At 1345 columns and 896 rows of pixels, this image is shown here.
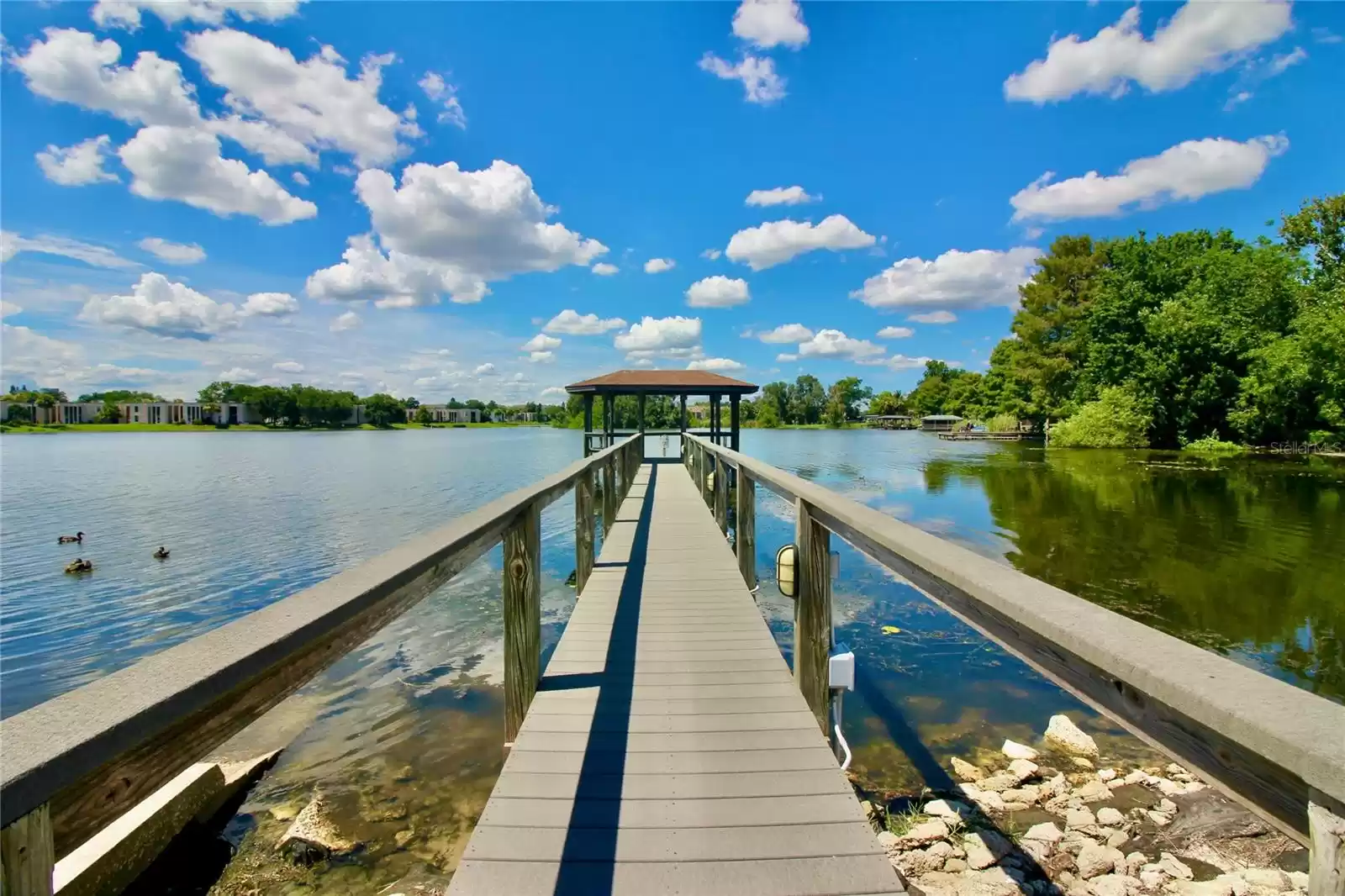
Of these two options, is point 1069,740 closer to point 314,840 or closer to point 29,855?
point 314,840

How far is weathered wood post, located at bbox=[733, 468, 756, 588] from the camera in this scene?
5.00 m

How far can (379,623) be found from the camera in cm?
166

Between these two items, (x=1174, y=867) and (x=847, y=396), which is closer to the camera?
(x=1174, y=867)

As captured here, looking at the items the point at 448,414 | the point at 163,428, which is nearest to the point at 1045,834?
the point at 163,428

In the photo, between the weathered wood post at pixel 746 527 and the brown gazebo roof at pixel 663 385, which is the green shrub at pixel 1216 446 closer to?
the brown gazebo roof at pixel 663 385

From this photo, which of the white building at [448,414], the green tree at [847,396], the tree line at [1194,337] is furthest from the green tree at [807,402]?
the white building at [448,414]

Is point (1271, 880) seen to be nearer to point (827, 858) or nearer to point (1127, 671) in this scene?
point (827, 858)

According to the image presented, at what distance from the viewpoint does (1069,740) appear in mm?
4621

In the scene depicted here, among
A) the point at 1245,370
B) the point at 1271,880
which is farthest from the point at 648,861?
the point at 1245,370

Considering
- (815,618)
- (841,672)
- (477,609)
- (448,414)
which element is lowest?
(477,609)

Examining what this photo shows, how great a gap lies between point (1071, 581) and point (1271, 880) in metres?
6.39

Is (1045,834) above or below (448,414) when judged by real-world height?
below

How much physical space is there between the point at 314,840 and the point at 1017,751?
4.48 meters

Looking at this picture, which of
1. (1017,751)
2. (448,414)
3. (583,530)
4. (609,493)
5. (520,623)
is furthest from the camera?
(448,414)
